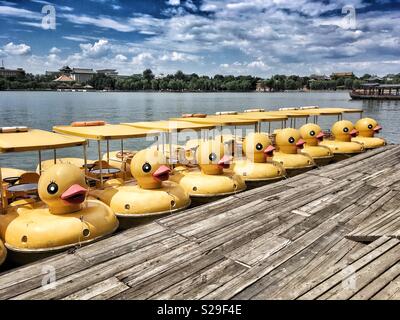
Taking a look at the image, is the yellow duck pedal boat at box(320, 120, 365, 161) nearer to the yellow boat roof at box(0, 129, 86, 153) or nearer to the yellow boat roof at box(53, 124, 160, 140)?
the yellow boat roof at box(53, 124, 160, 140)

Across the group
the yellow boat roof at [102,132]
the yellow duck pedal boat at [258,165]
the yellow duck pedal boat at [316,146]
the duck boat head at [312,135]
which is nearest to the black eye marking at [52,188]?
the yellow boat roof at [102,132]

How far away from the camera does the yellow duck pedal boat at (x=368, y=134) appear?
19.1 meters

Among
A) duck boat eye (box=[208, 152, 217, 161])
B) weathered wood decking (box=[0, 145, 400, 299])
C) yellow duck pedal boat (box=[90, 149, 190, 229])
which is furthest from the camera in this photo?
duck boat eye (box=[208, 152, 217, 161])

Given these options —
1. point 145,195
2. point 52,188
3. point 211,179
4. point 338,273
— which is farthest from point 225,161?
point 338,273

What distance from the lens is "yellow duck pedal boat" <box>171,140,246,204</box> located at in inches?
436

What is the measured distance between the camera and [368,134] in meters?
19.7

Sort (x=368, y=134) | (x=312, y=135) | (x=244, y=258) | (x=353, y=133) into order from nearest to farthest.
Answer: (x=244, y=258), (x=312, y=135), (x=353, y=133), (x=368, y=134)

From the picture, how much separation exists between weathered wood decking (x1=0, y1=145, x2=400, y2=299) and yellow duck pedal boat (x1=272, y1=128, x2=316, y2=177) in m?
4.92

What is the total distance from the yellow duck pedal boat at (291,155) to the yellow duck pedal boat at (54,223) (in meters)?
8.63

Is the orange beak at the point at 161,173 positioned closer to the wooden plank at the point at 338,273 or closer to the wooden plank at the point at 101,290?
the wooden plank at the point at 101,290

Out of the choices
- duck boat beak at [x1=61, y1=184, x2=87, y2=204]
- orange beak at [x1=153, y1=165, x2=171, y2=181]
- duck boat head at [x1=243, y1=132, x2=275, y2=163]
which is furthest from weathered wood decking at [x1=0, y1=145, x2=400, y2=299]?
duck boat head at [x1=243, y1=132, x2=275, y2=163]

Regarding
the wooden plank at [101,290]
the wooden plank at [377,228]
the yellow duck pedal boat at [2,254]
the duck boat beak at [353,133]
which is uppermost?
the duck boat beak at [353,133]

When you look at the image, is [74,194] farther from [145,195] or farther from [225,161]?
[225,161]

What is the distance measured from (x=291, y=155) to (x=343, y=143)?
4764 mm
